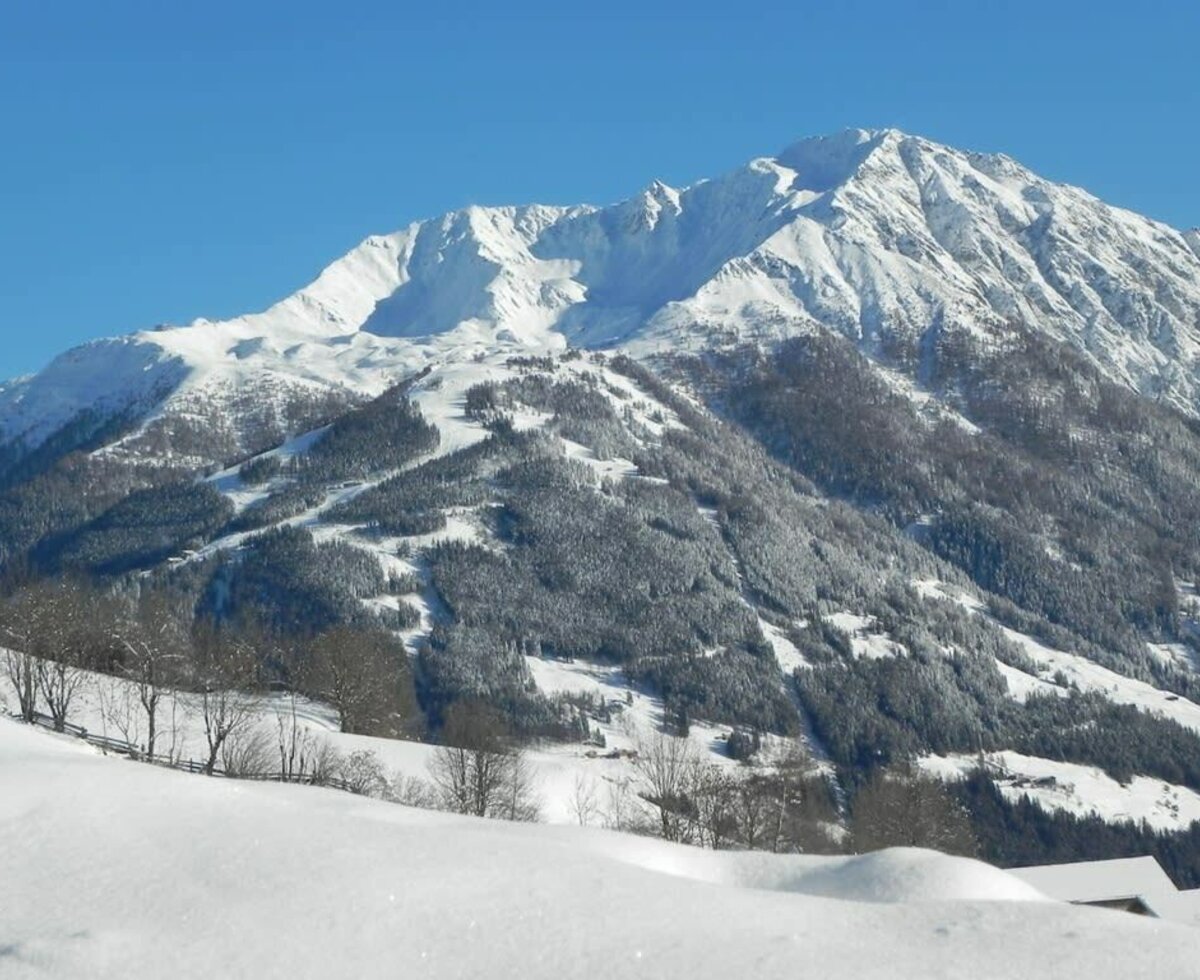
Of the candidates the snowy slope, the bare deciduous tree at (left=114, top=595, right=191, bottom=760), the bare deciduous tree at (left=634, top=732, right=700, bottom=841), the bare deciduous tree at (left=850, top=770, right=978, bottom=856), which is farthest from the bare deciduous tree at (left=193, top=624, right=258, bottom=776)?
the bare deciduous tree at (left=850, top=770, right=978, bottom=856)

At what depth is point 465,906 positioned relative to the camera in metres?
26.0

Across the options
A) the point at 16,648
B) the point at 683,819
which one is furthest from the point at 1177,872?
the point at 16,648

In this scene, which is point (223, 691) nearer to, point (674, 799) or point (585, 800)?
point (585, 800)

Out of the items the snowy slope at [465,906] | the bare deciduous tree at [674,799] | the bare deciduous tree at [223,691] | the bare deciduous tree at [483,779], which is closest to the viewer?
the snowy slope at [465,906]

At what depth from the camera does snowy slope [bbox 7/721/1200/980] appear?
23.8 metres

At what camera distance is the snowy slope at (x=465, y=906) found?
23781 millimetres

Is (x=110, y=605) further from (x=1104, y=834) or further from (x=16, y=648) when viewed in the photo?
(x=1104, y=834)

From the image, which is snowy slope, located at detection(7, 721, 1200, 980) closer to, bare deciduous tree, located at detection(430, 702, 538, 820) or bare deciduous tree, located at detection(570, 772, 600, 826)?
bare deciduous tree, located at detection(430, 702, 538, 820)

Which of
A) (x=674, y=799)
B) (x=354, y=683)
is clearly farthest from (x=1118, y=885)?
(x=354, y=683)

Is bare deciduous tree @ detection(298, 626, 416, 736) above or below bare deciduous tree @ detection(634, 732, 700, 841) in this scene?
above

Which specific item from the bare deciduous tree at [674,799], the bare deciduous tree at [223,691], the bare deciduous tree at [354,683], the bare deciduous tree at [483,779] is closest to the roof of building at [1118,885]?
the bare deciduous tree at [674,799]

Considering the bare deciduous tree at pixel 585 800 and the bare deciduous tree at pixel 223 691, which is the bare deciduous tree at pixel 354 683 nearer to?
the bare deciduous tree at pixel 223 691

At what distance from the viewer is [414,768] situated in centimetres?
7612

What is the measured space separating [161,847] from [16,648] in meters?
60.5
